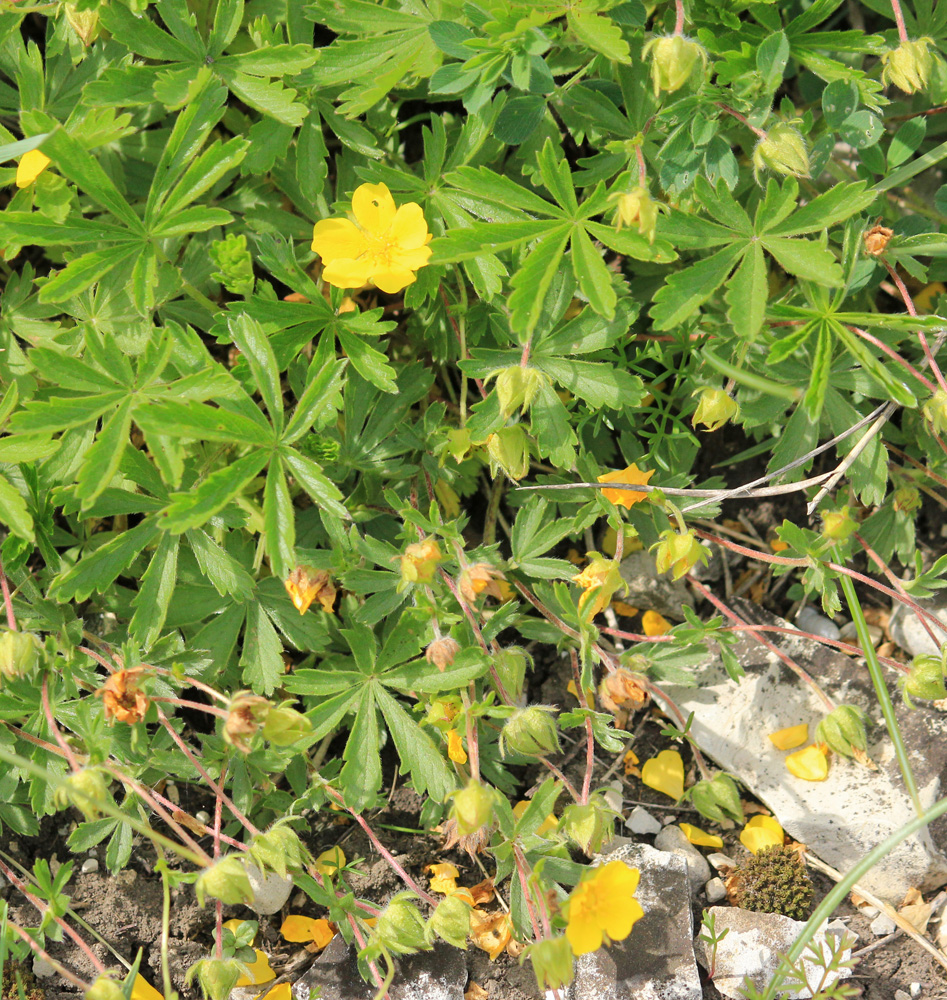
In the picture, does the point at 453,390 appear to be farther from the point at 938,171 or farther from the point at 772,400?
the point at 938,171

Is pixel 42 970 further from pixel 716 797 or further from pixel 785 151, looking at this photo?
pixel 785 151

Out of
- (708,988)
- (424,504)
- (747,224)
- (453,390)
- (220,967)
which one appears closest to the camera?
(220,967)

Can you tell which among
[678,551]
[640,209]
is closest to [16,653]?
[678,551]

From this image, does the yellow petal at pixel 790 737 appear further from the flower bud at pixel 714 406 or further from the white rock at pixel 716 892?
the flower bud at pixel 714 406

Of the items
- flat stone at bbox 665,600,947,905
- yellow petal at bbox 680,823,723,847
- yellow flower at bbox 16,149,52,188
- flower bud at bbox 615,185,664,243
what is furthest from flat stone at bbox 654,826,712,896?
yellow flower at bbox 16,149,52,188

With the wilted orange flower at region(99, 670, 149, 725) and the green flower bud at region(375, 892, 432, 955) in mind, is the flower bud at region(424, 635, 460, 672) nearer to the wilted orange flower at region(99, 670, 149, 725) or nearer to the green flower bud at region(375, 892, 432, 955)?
the green flower bud at region(375, 892, 432, 955)

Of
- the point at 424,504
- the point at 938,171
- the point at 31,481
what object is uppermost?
the point at 938,171

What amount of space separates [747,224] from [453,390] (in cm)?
100

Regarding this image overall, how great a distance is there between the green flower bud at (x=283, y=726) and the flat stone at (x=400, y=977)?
0.77m

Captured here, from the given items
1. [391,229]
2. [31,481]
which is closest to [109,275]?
[31,481]

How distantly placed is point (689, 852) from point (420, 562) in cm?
120

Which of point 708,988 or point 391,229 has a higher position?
point 391,229

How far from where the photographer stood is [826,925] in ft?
8.00

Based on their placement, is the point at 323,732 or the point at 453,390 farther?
the point at 453,390
